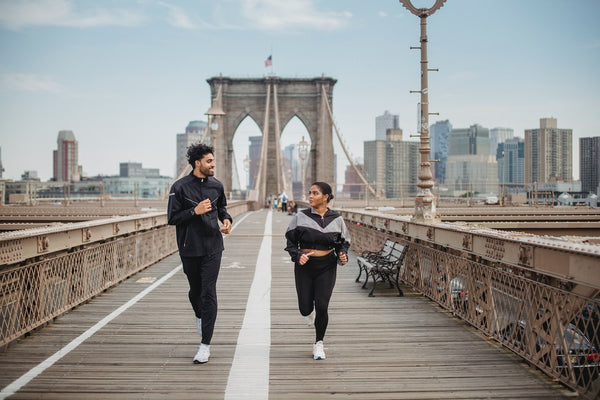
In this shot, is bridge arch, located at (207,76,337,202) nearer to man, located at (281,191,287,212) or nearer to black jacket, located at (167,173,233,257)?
man, located at (281,191,287,212)

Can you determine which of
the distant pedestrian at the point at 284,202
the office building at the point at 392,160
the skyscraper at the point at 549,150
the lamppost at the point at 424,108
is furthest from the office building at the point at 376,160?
the lamppost at the point at 424,108

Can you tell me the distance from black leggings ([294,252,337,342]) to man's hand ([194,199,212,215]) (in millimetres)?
1025

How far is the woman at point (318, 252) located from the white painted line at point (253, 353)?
0.62 m

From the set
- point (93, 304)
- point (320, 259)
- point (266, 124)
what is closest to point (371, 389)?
point (320, 259)

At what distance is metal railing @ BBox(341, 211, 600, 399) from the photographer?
448cm

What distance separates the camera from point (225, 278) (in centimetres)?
1066

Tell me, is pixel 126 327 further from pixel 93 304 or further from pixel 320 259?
pixel 320 259

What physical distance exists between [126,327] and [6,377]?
6.24 ft

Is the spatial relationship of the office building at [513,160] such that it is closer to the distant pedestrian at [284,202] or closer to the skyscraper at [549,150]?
the skyscraper at [549,150]

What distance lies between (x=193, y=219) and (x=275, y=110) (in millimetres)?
73117

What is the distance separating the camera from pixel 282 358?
217 inches

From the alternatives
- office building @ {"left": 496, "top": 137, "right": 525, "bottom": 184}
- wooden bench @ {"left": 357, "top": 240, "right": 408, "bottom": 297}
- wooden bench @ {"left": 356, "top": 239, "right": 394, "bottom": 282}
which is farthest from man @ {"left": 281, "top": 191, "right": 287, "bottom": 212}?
office building @ {"left": 496, "top": 137, "right": 525, "bottom": 184}

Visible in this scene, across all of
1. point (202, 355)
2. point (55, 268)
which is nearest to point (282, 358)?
point (202, 355)

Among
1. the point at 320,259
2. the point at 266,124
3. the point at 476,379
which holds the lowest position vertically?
the point at 476,379
